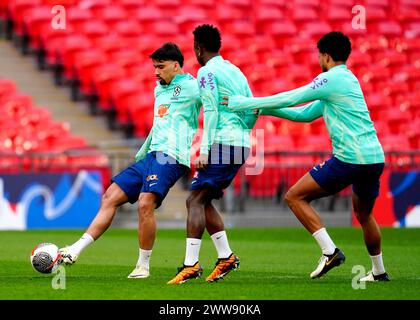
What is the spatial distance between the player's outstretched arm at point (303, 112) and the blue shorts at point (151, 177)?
1.01m

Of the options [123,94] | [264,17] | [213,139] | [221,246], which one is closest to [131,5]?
[264,17]

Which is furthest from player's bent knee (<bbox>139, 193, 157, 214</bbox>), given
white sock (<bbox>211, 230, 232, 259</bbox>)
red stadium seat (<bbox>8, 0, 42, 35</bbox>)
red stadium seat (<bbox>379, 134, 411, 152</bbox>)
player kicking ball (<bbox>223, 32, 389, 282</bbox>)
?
red stadium seat (<bbox>8, 0, 42, 35</bbox>)

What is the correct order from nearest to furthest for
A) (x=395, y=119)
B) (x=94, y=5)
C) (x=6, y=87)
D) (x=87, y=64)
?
(x=6, y=87), (x=87, y=64), (x=395, y=119), (x=94, y=5)

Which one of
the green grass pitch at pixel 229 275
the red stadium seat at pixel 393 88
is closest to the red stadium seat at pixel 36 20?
the green grass pitch at pixel 229 275

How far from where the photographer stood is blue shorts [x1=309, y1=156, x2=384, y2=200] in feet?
32.9

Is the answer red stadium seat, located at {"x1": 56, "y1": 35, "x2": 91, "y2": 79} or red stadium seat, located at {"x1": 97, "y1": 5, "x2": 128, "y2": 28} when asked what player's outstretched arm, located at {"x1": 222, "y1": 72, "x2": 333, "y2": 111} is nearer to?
red stadium seat, located at {"x1": 56, "y1": 35, "x2": 91, "y2": 79}

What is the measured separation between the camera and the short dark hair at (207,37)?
10375 mm

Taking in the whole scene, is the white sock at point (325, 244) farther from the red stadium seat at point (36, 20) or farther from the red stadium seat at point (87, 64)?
the red stadium seat at point (36, 20)

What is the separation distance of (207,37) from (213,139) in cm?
97

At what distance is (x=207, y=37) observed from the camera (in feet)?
34.1

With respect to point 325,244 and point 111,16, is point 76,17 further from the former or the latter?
point 325,244

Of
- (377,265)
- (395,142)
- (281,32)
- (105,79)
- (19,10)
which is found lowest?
(377,265)
